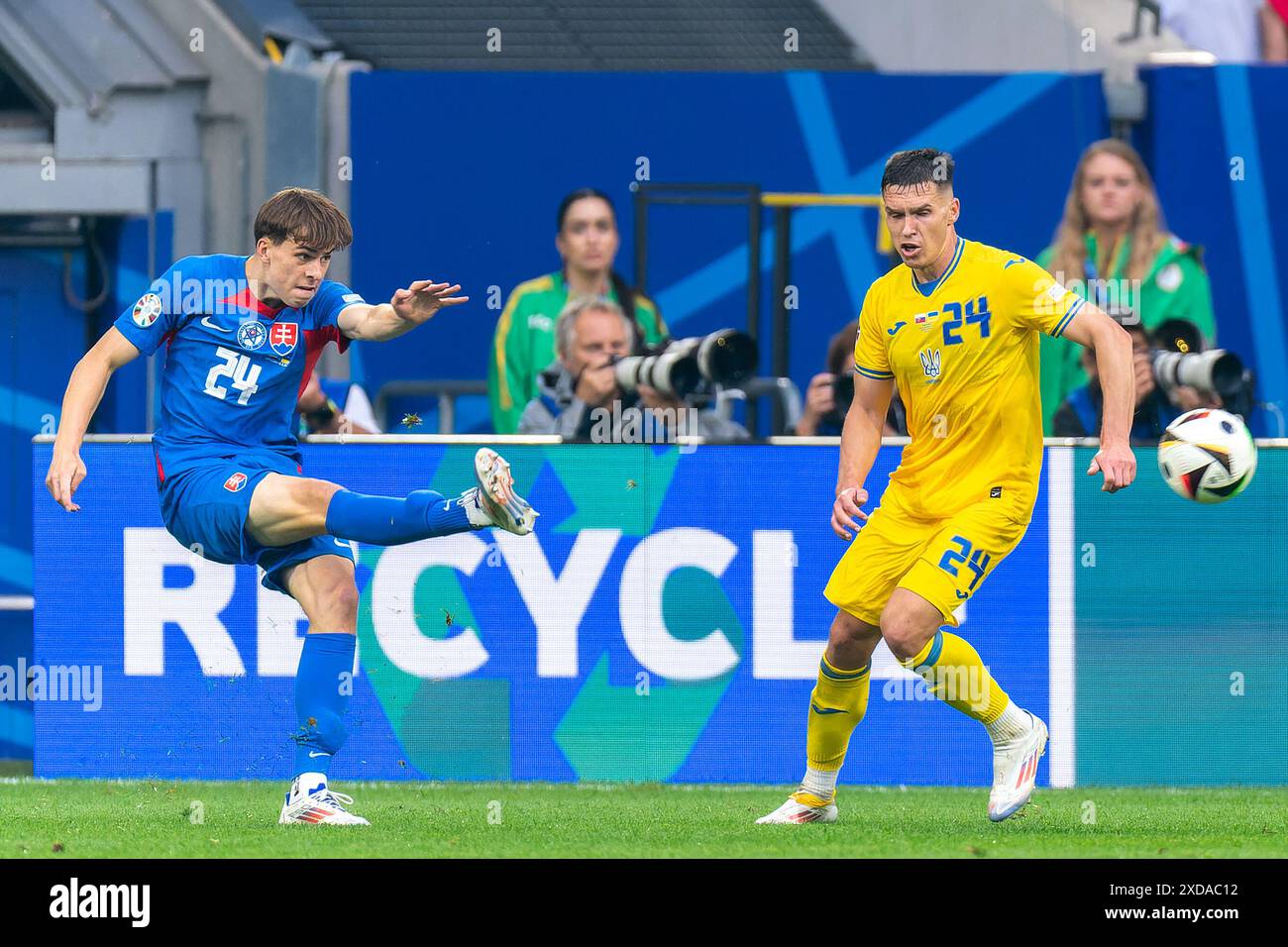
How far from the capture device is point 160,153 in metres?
11.5

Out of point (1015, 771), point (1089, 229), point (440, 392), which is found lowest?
point (1015, 771)

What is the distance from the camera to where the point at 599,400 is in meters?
8.68

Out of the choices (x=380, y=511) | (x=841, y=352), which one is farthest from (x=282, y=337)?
(x=841, y=352)

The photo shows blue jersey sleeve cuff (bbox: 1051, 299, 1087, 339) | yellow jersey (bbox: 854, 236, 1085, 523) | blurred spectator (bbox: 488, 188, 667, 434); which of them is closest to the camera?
blue jersey sleeve cuff (bbox: 1051, 299, 1087, 339)

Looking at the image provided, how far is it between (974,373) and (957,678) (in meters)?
0.89

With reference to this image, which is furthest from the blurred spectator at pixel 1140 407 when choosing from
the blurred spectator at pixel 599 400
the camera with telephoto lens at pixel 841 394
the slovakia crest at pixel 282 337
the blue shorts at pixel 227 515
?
the blue shorts at pixel 227 515

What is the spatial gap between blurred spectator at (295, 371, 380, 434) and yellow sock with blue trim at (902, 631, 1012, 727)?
290 centimetres

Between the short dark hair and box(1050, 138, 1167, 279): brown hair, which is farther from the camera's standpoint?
box(1050, 138, 1167, 279): brown hair

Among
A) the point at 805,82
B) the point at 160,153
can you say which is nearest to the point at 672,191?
the point at 805,82

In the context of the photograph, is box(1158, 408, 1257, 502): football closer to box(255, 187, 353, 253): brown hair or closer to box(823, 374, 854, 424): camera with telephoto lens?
box(823, 374, 854, 424): camera with telephoto lens

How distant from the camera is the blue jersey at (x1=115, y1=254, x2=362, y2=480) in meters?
6.59

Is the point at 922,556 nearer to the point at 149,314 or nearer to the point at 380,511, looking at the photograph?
the point at 380,511

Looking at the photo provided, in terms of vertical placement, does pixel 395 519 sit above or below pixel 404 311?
below

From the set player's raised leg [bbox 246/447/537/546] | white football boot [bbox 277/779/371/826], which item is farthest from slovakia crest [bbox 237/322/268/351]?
white football boot [bbox 277/779/371/826]
